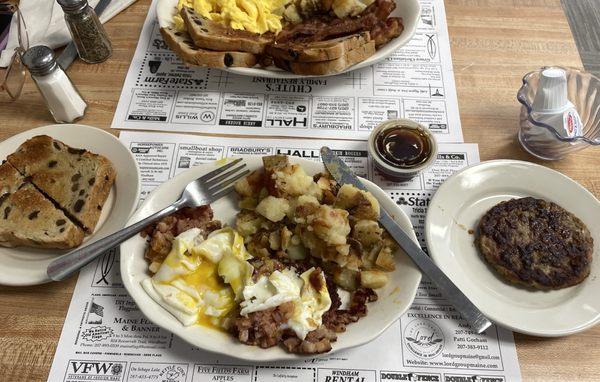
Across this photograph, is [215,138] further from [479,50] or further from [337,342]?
[479,50]

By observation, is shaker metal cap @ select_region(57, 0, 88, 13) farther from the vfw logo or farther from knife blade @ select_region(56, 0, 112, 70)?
the vfw logo

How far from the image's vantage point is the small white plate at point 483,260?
1.29 meters

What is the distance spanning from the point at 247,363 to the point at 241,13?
1418 mm

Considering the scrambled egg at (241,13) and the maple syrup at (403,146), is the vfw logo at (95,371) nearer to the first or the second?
the maple syrup at (403,146)

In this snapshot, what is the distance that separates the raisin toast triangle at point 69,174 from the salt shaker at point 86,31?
0.54 meters

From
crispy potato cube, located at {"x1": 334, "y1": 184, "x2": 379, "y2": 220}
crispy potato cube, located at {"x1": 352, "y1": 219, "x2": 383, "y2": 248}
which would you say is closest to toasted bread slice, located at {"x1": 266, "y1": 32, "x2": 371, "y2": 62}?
crispy potato cube, located at {"x1": 334, "y1": 184, "x2": 379, "y2": 220}

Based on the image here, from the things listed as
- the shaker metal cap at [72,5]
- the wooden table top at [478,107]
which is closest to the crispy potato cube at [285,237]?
the wooden table top at [478,107]

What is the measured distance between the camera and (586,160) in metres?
1.69

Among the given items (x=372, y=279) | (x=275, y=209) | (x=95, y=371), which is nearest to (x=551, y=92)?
(x=372, y=279)

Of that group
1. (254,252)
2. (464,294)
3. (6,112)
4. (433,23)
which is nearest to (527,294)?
(464,294)

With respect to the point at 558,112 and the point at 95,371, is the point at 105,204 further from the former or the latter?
the point at 558,112

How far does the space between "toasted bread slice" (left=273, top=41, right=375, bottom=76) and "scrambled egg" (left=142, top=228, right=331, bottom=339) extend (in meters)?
0.79

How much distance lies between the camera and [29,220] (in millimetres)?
1423

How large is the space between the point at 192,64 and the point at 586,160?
155 centimetres
